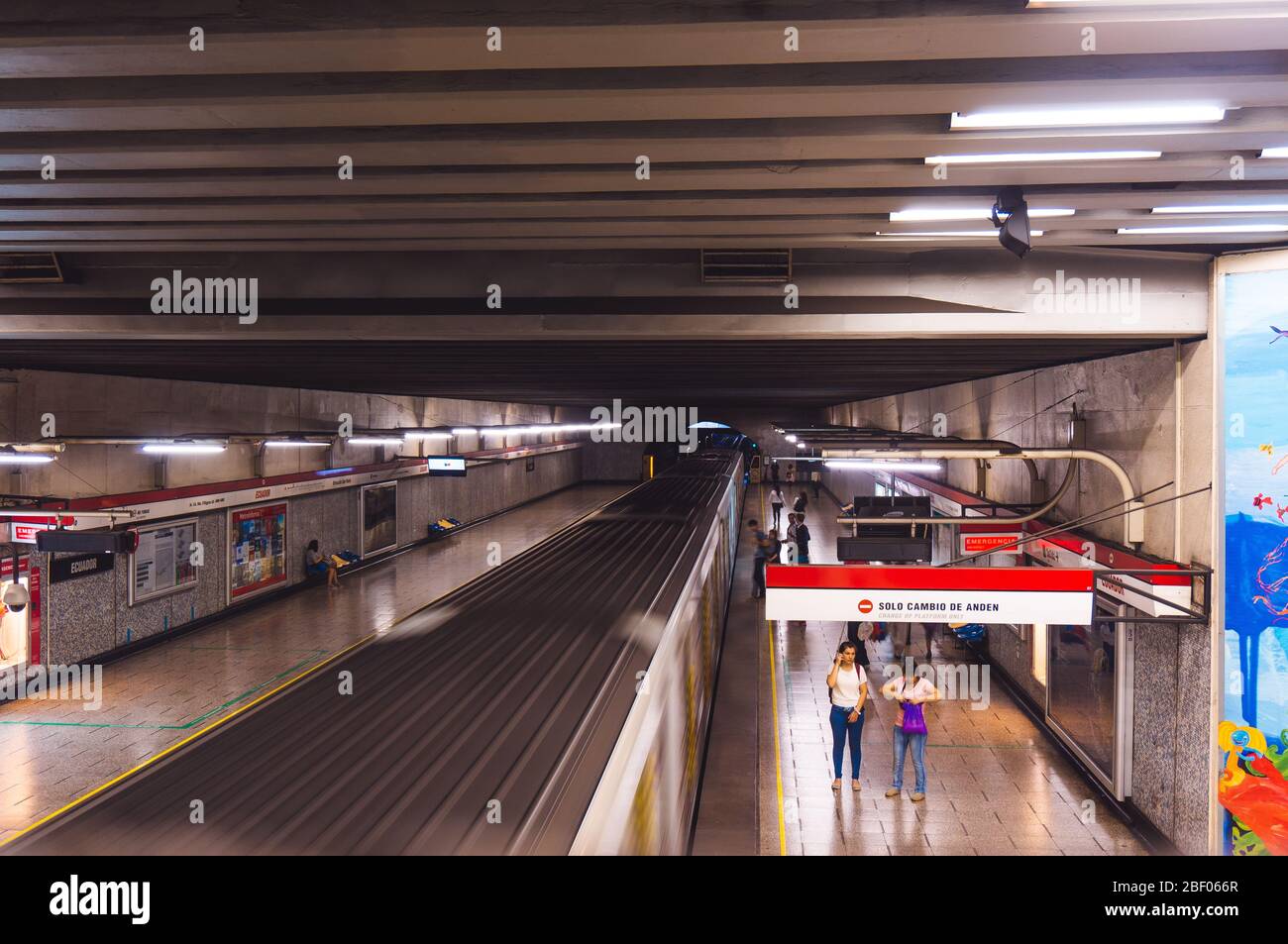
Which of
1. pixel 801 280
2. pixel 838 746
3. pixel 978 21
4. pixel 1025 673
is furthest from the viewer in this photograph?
pixel 1025 673

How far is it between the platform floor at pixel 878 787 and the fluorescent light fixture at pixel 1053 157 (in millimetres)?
3390

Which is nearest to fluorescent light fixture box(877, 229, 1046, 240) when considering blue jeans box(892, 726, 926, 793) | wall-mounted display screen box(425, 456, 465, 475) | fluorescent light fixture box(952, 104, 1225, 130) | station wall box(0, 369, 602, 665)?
fluorescent light fixture box(952, 104, 1225, 130)

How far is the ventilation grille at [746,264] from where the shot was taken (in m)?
4.57

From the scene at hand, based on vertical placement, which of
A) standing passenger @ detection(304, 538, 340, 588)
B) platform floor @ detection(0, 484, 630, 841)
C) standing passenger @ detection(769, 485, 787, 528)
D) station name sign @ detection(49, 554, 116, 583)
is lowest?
platform floor @ detection(0, 484, 630, 841)

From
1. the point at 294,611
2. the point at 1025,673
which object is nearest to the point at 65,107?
the point at 1025,673

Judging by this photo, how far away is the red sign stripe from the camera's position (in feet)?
16.1

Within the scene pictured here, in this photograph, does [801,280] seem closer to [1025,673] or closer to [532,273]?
[532,273]

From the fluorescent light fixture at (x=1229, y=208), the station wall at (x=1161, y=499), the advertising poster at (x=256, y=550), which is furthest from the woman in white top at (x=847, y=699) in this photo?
the advertising poster at (x=256, y=550)

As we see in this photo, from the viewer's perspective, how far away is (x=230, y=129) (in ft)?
9.04

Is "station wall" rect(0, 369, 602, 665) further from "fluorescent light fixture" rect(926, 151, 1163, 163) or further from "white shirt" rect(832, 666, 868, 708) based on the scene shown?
"fluorescent light fixture" rect(926, 151, 1163, 163)

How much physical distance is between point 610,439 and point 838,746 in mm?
29185

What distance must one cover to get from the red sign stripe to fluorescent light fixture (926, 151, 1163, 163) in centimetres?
270

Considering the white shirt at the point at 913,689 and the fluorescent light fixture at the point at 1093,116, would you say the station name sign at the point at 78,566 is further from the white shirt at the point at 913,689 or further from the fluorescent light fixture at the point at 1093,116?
the fluorescent light fixture at the point at 1093,116

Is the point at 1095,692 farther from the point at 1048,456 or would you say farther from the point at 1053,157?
the point at 1053,157
